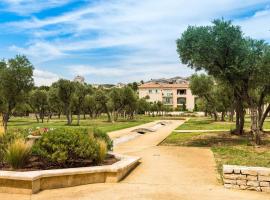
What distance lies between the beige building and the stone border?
124636mm

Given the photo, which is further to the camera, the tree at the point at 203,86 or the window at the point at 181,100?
the window at the point at 181,100

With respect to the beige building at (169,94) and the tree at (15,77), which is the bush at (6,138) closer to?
the tree at (15,77)

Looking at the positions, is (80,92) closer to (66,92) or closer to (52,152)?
(66,92)

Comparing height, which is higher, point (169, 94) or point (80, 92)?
point (169, 94)

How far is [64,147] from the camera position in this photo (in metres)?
9.65

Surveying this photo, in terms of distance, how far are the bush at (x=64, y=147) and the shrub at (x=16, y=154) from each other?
0.45 metres

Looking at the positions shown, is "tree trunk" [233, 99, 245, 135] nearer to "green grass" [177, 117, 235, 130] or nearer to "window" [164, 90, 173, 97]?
"green grass" [177, 117, 235, 130]

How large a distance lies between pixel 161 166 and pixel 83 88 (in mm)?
40143

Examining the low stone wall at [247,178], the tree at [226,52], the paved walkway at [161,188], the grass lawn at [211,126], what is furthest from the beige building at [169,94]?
the low stone wall at [247,178]

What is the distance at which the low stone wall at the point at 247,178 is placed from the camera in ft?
27.3

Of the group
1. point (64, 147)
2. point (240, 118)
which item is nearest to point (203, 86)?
point (240, 118)

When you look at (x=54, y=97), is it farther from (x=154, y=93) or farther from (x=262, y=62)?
(x=154, y=93)

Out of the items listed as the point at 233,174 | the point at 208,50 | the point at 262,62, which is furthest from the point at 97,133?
the point at 262,62

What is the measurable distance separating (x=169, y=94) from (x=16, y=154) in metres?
128
